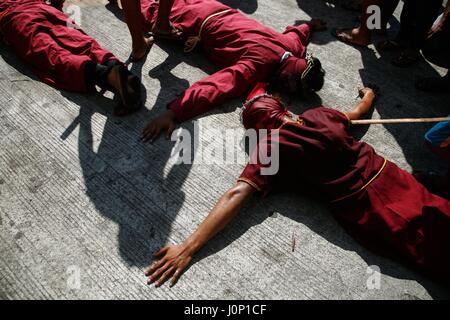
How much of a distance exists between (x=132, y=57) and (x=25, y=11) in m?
0.95

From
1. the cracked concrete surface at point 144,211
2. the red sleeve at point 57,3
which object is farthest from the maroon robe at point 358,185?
the red sleeve at point 57,3

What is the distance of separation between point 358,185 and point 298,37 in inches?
68.8

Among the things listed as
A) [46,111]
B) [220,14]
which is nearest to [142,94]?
[46,111]

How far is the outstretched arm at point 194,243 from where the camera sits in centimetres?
184

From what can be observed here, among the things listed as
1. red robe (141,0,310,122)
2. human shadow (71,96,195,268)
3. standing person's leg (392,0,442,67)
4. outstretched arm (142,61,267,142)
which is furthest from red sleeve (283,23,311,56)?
human shadow (71,96,195,268)

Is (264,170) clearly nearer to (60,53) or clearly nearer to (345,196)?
(345,196)

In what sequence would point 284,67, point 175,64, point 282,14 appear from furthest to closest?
point 282,14 → point 175,64 → point 284,67

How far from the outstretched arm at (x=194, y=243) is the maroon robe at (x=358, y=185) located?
0.45 feet

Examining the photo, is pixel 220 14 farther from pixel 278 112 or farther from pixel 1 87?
pixel 1 87

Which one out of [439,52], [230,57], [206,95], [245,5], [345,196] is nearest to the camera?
[345,196]

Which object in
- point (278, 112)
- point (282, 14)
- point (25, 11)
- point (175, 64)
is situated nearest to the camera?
point (278, 112)

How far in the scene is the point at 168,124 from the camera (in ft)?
8.17

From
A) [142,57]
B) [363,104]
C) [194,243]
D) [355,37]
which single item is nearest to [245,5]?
[355,37]

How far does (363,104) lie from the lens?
8.57 feet
